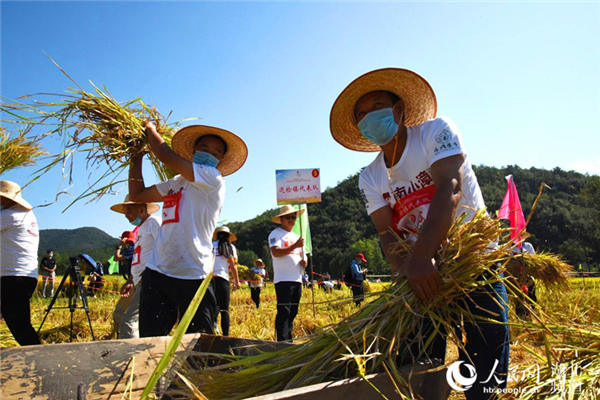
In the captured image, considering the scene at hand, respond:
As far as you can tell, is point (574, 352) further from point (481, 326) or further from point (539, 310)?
point (481, 326)

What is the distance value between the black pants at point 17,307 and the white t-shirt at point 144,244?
966mm

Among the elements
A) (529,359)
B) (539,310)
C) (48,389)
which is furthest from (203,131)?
(529,359)

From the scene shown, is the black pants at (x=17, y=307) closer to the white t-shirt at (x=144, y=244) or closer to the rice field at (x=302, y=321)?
the rice field at (x=302, y=321)

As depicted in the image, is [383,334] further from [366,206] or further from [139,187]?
[139,187]

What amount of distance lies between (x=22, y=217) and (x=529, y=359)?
5.33 metres

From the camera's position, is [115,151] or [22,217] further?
[22,217]

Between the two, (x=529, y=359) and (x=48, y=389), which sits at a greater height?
(x=48, y=389)

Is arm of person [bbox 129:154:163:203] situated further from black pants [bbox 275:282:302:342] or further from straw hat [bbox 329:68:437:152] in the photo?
black pants [bbox 275:282:302:342]

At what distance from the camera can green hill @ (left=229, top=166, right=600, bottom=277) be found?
168 feet

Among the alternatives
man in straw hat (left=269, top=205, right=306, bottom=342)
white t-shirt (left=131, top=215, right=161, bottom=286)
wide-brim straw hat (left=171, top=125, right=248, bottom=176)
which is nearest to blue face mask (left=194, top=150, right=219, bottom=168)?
wide-brim straw hat (left=171, top=125, right=248, bottom=176)

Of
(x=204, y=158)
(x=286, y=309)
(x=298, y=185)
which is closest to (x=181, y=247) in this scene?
(x=204, y=158)

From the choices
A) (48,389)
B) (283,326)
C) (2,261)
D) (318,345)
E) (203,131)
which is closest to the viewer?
(318,345)

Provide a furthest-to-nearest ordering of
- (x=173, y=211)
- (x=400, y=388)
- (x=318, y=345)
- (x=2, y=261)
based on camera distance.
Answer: (x=2, y=261)
(x=173, y=211)
(x=318, y=345)
(x=400, y=388)

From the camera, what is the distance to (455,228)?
1573mm
